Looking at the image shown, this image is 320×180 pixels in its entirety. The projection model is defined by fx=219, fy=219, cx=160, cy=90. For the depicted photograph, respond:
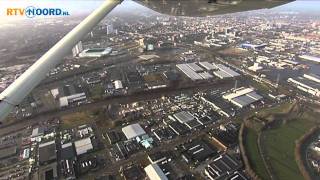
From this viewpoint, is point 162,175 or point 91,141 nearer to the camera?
point 162,175

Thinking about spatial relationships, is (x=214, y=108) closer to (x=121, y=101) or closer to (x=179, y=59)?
(x=121, y=101)

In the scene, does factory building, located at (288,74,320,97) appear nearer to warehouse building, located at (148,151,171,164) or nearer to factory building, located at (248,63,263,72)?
factory building, located at (248,63,263,72)

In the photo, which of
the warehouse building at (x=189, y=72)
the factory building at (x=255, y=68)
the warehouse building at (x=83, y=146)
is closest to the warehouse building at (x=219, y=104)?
the warehouse building at (x=189, y=72)

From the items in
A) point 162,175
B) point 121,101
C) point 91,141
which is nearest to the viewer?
point 162,175

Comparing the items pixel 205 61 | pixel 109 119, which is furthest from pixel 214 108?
pixel 205 61

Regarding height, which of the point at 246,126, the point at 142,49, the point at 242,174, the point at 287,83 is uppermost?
the point at 142,49

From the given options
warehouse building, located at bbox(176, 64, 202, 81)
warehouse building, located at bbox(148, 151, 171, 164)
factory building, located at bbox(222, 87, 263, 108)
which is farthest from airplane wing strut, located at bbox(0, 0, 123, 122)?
warehouse building, located at bbox(176, 64, 202, 81)

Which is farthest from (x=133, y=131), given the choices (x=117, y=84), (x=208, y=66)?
(x=208, y=66)

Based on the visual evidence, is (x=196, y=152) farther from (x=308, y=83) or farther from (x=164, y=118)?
(x=308, y=83)
